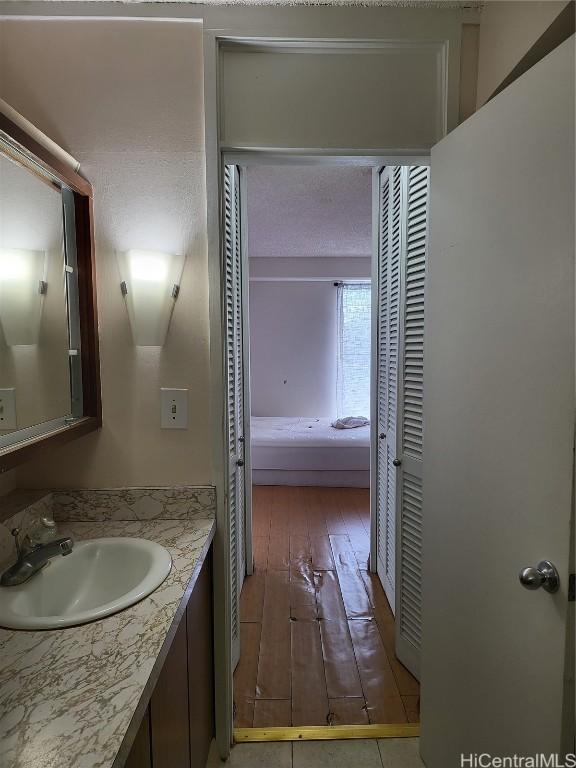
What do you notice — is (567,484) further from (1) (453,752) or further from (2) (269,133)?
(2) (269,133)

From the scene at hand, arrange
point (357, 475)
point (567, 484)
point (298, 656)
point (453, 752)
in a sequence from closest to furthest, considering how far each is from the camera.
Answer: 1. point (567, 484)
2. point (453, 752)
3. point (298, 656)
4. point (357, 475)

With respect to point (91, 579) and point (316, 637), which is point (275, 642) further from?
point (91, 579)

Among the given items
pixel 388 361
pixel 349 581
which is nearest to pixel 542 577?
pixel 388 361

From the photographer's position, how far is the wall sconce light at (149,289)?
50.4 inches

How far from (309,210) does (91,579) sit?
3.11m

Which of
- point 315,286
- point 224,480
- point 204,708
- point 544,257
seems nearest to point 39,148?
point 224,480

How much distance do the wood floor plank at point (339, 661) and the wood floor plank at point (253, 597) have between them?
1.20 feet

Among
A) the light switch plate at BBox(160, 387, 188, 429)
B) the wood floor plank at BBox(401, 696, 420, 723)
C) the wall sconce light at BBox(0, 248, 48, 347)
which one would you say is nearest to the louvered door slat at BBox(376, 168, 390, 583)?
the wood floor plank at BBox(401, 696, 420, 723)

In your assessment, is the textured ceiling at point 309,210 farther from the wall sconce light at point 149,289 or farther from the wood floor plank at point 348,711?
the wood floor plank at point 348,711

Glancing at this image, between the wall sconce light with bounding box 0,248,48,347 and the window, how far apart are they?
4549 millimetres

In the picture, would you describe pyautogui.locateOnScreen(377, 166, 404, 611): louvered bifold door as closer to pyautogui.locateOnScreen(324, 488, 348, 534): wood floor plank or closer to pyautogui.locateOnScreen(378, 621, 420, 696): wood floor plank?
pyautogui.locateOnScreen(378, 621, 420, 696): wood floor plank

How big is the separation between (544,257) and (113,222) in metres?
1.23

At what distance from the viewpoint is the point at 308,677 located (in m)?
1.78

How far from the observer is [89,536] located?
125cm
